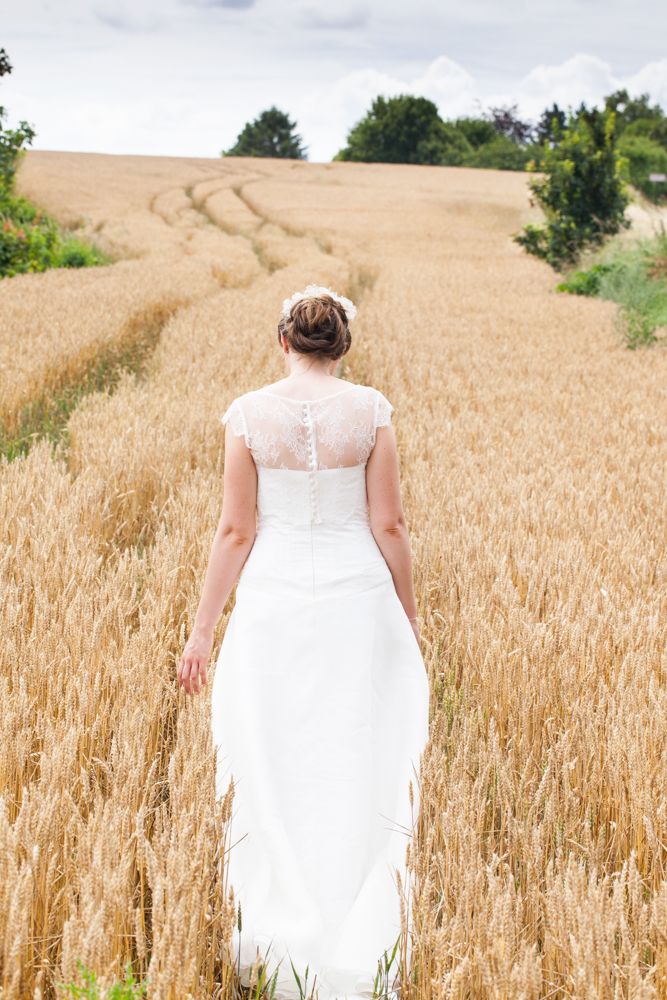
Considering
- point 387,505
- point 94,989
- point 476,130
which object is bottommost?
point 94,989

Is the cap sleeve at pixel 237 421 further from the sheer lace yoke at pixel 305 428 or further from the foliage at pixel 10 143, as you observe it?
the foliage at pixel 10 143

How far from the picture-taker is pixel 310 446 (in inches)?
81.1

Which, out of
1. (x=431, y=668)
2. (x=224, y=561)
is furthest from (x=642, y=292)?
(x=224, y=561)

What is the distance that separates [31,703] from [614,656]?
198cm

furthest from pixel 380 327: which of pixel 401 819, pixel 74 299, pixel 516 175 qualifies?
pixel 516 175

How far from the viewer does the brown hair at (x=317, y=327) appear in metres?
2.04

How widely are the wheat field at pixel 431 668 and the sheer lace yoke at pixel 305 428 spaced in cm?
80

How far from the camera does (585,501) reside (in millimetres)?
4055

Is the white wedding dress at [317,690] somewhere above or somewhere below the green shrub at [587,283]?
below

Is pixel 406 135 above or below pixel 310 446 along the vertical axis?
above

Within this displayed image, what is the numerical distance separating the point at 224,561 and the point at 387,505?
0.54 m

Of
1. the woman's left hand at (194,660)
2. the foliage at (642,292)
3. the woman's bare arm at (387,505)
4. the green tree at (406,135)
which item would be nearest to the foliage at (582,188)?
the foliage at (642,292)

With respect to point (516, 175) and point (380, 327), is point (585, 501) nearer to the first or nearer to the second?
point (380, 327)

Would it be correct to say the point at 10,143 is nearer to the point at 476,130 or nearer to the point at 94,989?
the point at 94,989
